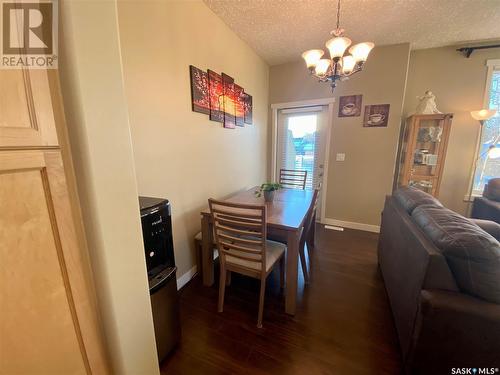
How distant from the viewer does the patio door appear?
342 cm

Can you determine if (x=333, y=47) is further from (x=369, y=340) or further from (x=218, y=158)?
(x=369, y=340)

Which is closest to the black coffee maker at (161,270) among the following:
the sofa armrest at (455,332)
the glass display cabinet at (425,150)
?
the sofa armrest at (455,332)

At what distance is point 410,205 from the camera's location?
1.67m

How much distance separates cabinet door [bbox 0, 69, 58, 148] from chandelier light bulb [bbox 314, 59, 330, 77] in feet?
6.30

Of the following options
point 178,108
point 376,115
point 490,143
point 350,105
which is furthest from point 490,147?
point 178,108

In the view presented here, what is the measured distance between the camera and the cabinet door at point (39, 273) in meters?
0.58

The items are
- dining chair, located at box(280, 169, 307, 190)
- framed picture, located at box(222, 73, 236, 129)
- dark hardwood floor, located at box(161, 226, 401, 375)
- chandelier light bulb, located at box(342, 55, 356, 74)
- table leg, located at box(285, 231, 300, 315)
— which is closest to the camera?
dark hardwood floor, located at box(161, 226, 401, 375)

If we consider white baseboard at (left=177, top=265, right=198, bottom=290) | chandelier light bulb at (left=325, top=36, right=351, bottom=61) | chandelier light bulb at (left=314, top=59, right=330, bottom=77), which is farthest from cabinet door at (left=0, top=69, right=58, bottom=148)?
chandelier light bulb at (left=314, top=59, right=330, bottom=77)

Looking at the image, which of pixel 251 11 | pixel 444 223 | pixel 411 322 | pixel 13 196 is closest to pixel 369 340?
pixel 411 322

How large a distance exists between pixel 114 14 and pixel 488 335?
2.06 metres

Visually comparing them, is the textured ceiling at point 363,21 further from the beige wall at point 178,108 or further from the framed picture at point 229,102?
the framed picture at point 229,102

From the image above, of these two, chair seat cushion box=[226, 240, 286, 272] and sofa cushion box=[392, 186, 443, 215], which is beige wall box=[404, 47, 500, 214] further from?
chair seat cushion box=[226, 240, 286, 272]

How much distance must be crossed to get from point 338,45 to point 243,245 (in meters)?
1.76

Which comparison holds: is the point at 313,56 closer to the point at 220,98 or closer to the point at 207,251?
the point at 220,98
